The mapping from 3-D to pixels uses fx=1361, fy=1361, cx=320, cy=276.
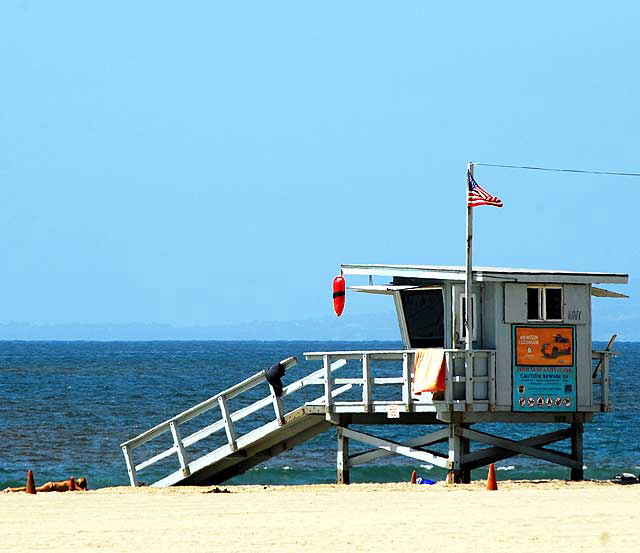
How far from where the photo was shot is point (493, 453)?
2444 centimetres

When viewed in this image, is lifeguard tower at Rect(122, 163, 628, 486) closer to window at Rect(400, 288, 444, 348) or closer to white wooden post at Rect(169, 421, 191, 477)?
window at Rect(400, 288, 444, 348)

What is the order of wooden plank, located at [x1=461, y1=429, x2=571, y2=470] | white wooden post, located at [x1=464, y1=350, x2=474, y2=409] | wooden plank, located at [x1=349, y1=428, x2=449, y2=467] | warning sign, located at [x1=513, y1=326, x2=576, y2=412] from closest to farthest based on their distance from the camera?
white wooden post, located at [x1=464, y1=350, x2=474, y2=409] < warning sign, located at [x1=513, y1=326, x2=576, y2=412] < wooden plank, located at [x1=461, y1=429, x2=571, y2=470] < wooden plank, located at [x1=349, y1=428, x2=449, y2=467]

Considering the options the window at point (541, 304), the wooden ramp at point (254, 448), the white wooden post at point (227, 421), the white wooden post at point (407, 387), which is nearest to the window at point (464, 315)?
the window at point (541, 304)

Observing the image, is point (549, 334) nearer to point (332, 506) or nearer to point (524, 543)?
point (332, 506)

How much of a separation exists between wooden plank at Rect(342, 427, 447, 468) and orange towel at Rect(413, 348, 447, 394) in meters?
1.32

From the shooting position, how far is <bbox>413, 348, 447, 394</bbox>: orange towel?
2239cm

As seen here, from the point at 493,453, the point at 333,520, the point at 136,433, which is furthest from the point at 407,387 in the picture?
the point at 136,433

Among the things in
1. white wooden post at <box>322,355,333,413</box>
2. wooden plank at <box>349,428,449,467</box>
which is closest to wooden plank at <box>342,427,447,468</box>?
wooden plank at <box>349,428,449,467</box>

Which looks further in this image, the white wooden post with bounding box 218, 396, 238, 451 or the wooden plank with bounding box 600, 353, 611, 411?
the white wooden post with bounding box 218, 396, 238, 451

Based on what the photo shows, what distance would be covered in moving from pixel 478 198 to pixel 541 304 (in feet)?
6.92

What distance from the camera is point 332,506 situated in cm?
1944

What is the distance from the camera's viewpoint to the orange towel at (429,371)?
2239cm

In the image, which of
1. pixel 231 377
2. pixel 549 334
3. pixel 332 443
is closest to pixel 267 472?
pixel 332 443

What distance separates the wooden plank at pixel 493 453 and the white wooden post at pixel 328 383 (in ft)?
8.11
